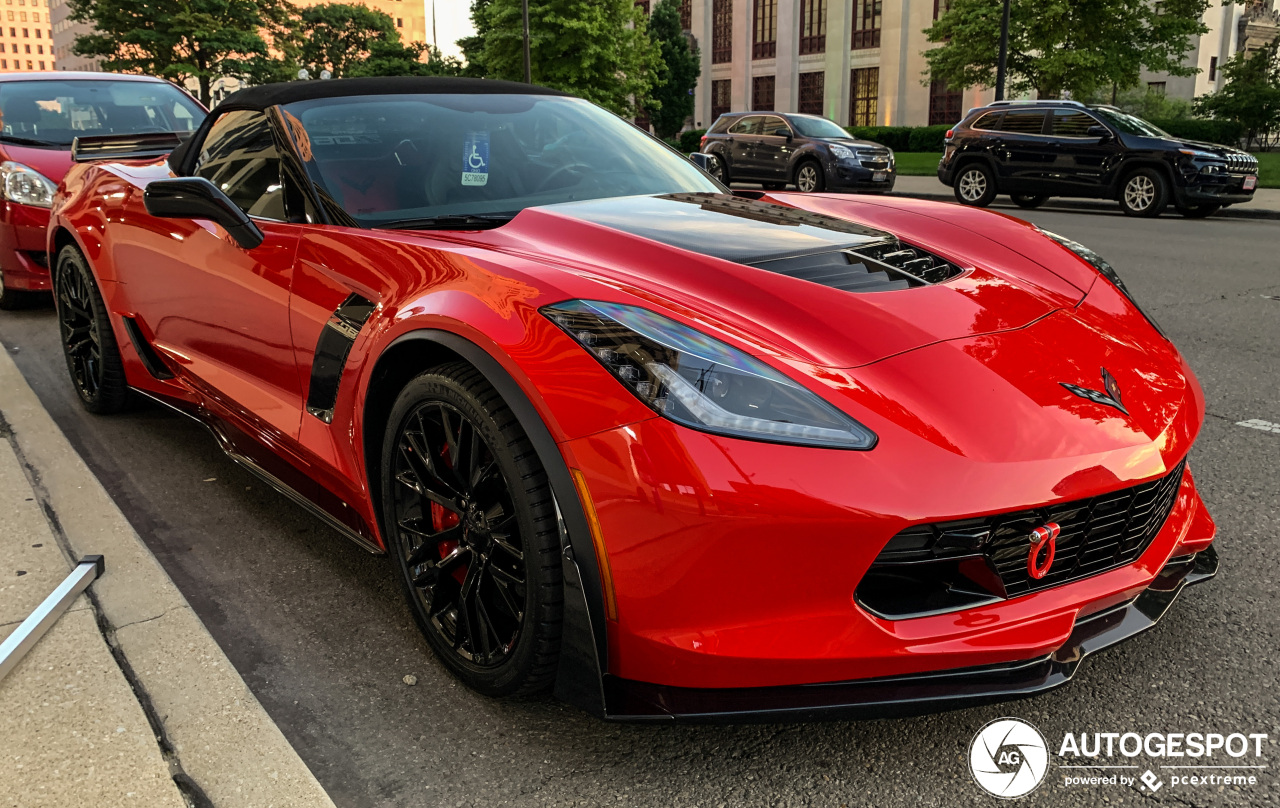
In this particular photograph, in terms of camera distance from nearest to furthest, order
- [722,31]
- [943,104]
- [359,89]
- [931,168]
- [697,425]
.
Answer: [697,425] → [359,89] → [931,168] → [943,104] → [722,31]

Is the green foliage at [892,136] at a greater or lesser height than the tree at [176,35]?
lesser

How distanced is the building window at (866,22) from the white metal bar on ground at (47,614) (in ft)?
162

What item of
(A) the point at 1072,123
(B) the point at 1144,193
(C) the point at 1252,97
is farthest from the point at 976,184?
(C) the point at 1252,97

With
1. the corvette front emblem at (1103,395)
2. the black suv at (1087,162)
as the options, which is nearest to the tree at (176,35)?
the black suv at (1087,162)

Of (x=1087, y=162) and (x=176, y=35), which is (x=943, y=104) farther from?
(x=176, y=35)

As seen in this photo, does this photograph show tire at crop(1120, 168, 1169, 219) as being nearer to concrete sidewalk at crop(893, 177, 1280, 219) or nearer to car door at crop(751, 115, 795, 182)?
concrete sidewalk at crop(893, 177, 1280, 219)

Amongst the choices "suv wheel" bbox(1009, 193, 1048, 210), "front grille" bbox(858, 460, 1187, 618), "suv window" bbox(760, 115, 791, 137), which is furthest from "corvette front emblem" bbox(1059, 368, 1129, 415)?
"suv window" bbox(760, 115, 791, 137)

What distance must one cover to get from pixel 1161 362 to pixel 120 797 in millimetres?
2427

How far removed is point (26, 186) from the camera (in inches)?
260

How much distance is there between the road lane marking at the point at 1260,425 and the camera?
4.14 metres

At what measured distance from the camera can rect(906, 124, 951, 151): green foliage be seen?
36312 mm

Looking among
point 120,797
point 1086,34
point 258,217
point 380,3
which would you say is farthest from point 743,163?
point 380,3

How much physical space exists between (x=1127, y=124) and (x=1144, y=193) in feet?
3.91

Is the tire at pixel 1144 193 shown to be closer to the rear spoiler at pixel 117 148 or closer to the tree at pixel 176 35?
the rear spoiler at pixel 117 148
